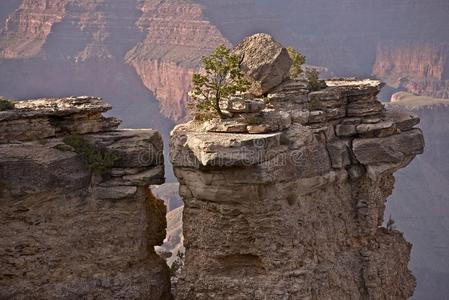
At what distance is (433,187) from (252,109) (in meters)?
105

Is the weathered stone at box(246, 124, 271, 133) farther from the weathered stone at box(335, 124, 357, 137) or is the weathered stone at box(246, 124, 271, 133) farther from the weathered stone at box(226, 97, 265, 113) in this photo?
the weathered stone at box(335, 124, 357, 137)

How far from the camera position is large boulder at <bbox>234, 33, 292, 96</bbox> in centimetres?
3819

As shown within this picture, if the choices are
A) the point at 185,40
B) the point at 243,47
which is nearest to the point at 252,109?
the point at 243,47

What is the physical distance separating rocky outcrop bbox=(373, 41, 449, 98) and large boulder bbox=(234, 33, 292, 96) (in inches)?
5631

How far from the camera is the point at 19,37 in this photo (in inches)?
6486

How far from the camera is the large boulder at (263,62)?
3819cm

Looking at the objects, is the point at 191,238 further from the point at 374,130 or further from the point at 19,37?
the point at 19,37

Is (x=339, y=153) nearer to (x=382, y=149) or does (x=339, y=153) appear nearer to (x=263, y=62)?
(x=382, y=149)

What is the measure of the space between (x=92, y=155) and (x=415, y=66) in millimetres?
160993

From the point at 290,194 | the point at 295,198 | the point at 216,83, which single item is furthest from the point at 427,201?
the point at 216,83

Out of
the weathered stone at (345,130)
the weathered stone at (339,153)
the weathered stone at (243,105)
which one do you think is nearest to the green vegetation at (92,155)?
the weathered stone at (243,105)

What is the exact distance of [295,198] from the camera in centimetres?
3616

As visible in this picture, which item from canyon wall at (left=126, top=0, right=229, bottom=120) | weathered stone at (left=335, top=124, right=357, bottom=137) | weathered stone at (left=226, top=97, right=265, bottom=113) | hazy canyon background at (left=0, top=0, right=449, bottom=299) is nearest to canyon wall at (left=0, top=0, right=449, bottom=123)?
canyon wall at (left=126, top=0, right=229, bottom=120)

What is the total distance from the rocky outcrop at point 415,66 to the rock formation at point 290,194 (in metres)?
140
